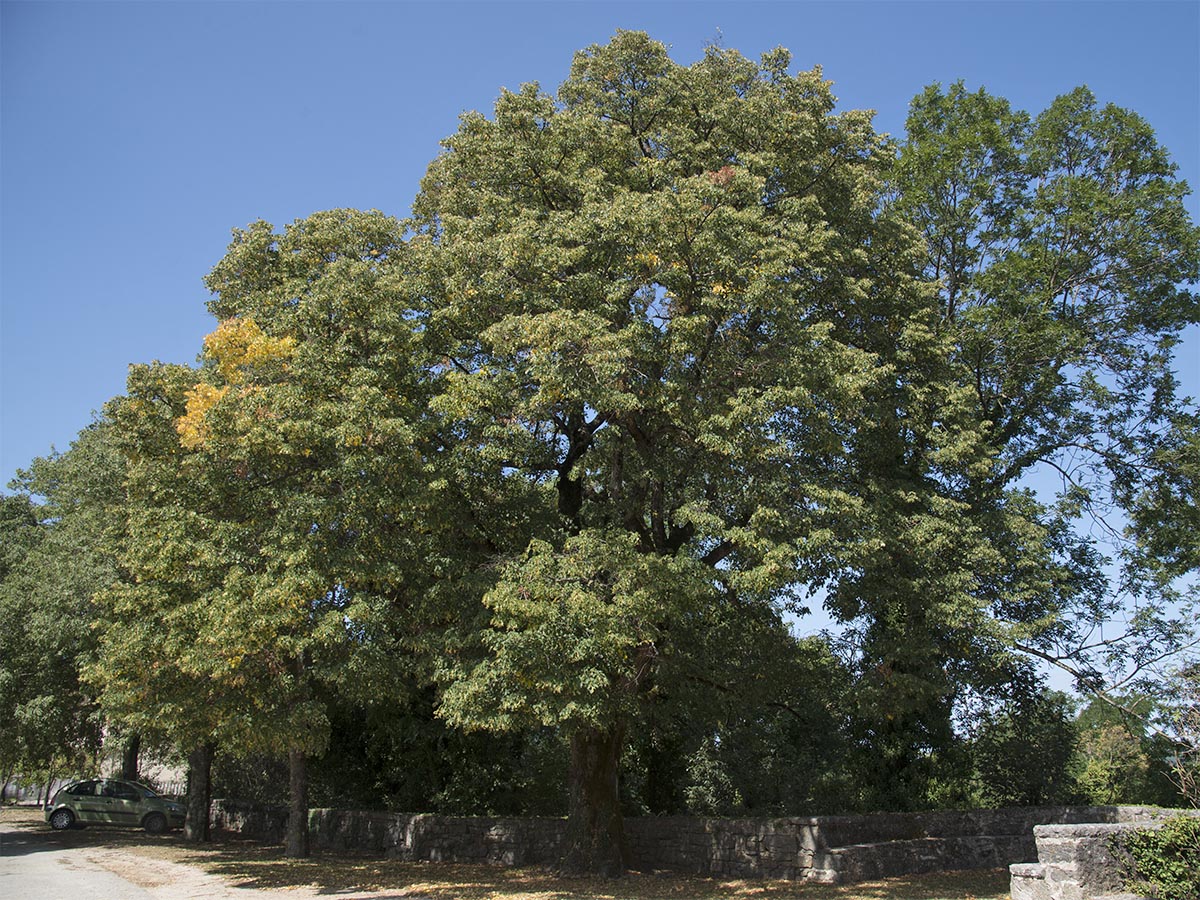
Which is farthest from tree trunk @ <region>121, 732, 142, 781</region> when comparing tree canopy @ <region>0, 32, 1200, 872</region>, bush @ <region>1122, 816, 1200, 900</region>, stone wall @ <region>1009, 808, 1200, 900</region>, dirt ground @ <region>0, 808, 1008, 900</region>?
bush @ <region>1122, 816, 1200, 900</region>

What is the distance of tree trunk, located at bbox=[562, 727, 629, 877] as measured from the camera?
1360 centimetres

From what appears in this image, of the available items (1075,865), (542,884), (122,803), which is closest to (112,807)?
(122,803)

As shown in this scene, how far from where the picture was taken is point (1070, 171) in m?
18.1

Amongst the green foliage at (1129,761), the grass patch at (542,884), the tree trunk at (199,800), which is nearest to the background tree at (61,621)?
the tree trunk at (199,800)

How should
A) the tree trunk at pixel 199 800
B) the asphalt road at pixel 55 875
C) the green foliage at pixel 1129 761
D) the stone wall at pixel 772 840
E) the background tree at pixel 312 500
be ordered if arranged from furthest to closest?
the tree trunk at pixel 199 800, the green foliage at pixel 1129 761, the stone wall at pixel 772 840, the background tree at pixel 312 500, the asphalt road at pixel 55 875

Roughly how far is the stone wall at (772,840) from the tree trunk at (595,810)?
145cm

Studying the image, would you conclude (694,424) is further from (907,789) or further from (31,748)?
(31,748)

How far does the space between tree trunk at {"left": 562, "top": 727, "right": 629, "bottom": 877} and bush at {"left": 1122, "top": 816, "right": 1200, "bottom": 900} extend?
23.8 ft

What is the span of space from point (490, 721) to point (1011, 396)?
42.0 feet

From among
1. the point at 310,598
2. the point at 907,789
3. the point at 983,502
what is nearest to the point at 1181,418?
the point at 983,502

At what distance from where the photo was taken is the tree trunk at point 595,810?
13602 mm

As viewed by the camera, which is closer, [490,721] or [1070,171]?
[490,721]

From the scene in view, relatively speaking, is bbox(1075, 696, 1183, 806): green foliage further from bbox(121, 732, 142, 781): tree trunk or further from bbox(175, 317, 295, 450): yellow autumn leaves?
bbox(121, 732, 142, 781): tree trunk

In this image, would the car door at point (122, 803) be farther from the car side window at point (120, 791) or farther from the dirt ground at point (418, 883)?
the dirt ground at point (418, 883)
